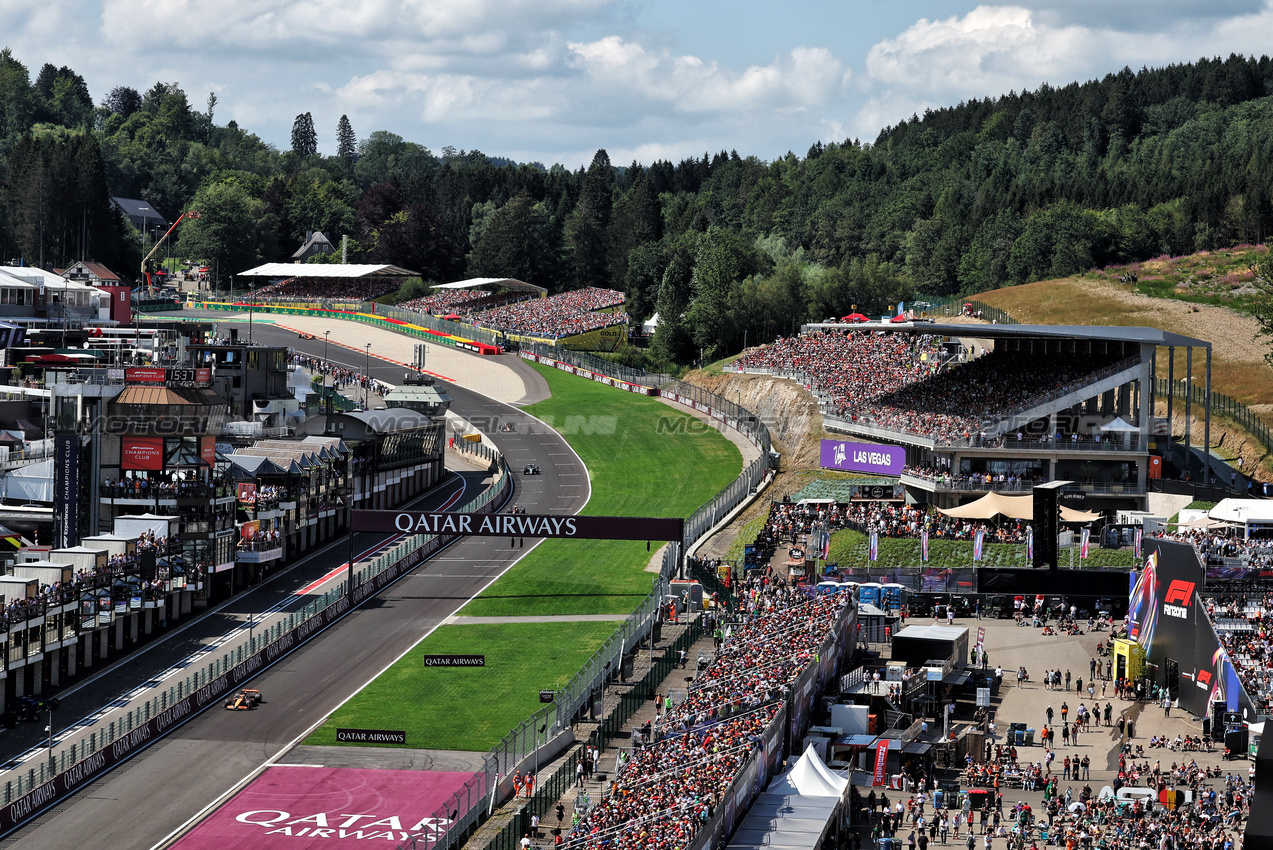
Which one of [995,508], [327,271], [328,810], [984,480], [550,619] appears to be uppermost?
[327,271]

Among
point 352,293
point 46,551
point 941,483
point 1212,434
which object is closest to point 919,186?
point 352,293

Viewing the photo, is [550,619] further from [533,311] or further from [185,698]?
[533,311]

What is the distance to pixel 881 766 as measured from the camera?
1693 inches


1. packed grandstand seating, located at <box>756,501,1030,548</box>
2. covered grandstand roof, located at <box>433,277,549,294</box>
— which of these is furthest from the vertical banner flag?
covered grandstand roof, located at <box>433,277,549,294</box>

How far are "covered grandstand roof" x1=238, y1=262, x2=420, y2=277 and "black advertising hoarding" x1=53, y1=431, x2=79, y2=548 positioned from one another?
10305 centimetres

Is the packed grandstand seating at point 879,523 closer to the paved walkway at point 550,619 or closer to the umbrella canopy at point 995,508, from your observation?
the umbrella canopy at point 995,508

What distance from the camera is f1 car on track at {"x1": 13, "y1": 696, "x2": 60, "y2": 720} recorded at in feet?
168

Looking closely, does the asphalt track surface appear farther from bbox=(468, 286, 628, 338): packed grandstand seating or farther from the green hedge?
bbox=(468, 286, 628, 338): packed grandstand seating

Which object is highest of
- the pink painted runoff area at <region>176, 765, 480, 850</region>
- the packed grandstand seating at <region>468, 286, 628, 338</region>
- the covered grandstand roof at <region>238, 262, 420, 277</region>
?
the covered grandstand roof at <region>238, 262, 420, 277</region>

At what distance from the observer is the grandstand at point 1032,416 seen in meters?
72.4

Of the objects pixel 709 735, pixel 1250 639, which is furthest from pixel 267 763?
pixel 1250 639

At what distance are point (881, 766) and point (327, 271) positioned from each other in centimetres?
13965

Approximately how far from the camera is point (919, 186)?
172875 millimetres

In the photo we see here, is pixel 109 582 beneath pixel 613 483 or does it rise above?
above
